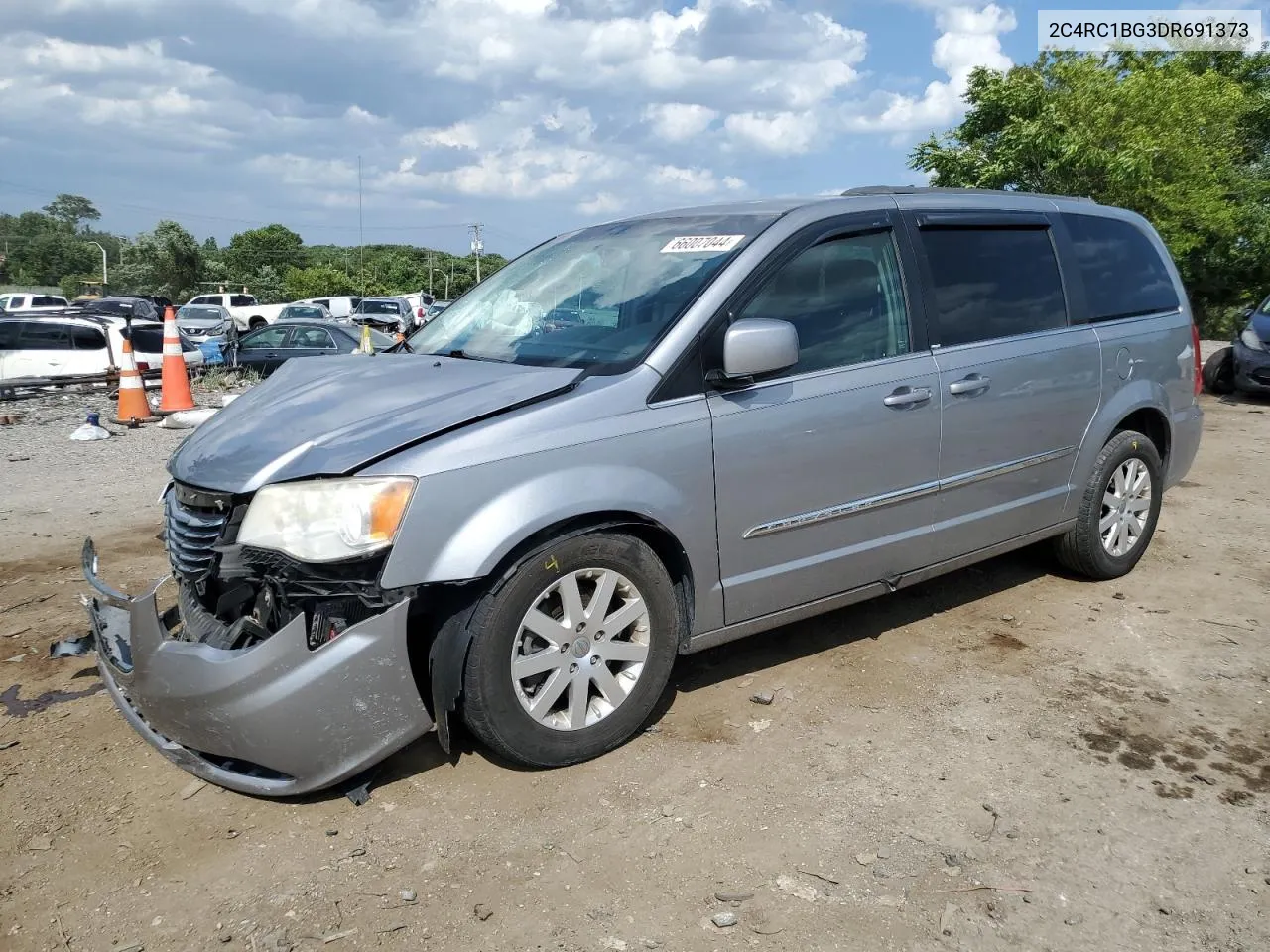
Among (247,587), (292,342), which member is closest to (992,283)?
(247,587)

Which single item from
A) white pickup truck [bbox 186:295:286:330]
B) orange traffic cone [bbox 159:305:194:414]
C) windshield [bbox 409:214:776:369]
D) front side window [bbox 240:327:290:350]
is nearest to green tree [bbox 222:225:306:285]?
white pickup truck [bbox 186:295:286:330]

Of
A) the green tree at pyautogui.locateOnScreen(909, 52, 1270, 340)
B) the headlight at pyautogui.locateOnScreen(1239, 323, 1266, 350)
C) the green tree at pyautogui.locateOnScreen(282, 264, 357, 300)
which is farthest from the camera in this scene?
the green tree at pyautogui.locateOnScreen(282, 264, 357, 300)

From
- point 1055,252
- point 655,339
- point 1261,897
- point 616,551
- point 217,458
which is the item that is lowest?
point 1261,897

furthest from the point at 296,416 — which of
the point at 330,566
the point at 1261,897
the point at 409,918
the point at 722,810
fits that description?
the point at 1261,897

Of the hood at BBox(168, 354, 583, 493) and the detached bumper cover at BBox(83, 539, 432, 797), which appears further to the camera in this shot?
the hood at BBox(168, 354, 583, 493)

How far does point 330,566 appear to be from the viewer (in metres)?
2.80

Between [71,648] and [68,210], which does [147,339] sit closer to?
[71,648]

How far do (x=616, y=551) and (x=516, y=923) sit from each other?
3.65 feet

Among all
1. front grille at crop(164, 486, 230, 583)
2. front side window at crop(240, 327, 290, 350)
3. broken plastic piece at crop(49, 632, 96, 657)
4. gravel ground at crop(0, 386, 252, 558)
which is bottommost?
broken plastic piece at crop(49, 632, 96, 657)

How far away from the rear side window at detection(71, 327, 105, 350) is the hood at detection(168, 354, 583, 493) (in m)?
10.6

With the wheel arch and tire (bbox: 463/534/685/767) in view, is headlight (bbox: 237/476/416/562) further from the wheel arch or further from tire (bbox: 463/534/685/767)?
tire (bbox: 463/534/685/767)

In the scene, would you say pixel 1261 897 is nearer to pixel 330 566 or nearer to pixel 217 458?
Result: pixel 330 566

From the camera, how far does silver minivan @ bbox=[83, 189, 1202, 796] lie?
9.23 ft

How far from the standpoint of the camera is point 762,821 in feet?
9.54
